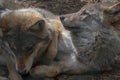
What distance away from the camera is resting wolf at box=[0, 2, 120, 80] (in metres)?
5.12

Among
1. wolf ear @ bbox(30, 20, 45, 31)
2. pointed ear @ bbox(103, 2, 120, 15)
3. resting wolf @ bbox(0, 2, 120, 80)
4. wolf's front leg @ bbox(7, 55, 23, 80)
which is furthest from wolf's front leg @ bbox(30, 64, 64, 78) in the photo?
pointed ear @ bbox(103, 2, 120, 15)

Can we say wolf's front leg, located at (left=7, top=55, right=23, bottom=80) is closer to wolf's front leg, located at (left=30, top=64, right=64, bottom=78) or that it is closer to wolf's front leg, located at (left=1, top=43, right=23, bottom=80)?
wolf's front leg, located at (left=1, top=43, right=23, bottom=80)

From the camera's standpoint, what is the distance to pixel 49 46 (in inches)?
212

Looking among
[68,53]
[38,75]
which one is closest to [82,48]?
[68,53]

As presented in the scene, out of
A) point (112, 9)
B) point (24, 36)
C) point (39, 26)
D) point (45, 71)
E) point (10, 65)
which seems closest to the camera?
point (24, 36)

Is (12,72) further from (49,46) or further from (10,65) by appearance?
(49,46)

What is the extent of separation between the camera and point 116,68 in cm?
582

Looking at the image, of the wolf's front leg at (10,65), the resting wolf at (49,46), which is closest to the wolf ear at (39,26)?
the resting wolf at (49,46)

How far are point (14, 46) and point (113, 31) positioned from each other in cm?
144

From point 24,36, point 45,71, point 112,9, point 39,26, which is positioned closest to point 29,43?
point 24,36

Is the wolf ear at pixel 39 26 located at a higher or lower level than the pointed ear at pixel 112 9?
higher

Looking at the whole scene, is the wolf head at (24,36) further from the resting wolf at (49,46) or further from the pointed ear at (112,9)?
the pointed ear at (112,9)

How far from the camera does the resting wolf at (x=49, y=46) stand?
512cm

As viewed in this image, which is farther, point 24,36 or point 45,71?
point 45,71
